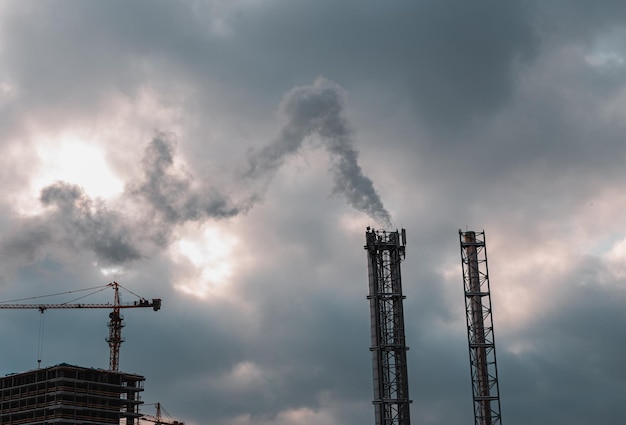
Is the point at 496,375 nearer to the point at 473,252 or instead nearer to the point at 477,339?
the point at 477,339

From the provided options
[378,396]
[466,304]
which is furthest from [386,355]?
[466,304]

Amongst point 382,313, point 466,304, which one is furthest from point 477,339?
point 382,313

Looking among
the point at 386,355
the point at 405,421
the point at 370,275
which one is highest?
the point at 370,275

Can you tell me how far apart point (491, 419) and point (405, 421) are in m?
16.7

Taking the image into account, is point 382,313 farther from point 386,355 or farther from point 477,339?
point 477,339

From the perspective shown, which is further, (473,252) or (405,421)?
(473,252)

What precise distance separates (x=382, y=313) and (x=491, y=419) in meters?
28.2

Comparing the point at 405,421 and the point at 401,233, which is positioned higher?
the point at 401,233

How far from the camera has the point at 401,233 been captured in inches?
7170

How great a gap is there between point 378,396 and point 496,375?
22619 millimetres

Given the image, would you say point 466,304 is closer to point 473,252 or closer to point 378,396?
point 473,252

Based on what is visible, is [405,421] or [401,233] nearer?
[405,421]

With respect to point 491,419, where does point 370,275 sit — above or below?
above

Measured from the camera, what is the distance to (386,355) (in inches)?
6880
